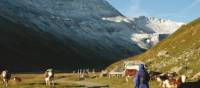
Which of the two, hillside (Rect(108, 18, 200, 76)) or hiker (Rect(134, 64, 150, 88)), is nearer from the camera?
hiker (Rect(134, 64, 150, 88))

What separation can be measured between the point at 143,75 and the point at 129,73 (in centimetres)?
5006

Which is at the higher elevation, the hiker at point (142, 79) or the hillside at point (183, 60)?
the hillside at point (183, 60)

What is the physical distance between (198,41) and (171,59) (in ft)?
33.3

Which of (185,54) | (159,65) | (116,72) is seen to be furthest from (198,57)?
(116,72)

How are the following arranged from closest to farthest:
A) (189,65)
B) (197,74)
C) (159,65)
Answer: (197,74) < (189,65) < (159,65)

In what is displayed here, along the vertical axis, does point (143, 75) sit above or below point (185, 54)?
below

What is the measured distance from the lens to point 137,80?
3575 centimetres

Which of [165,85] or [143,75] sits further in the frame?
[165,85]

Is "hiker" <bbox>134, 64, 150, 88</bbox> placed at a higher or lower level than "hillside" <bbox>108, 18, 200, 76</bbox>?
lower

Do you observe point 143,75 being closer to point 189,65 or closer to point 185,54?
point 189,65

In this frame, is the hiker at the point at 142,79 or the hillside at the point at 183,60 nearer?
the hiker at the point at 142,79

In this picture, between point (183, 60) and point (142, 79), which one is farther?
point (183, 60)

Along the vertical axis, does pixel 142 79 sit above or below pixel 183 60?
below

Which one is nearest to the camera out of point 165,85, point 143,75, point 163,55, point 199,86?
point 143,75
